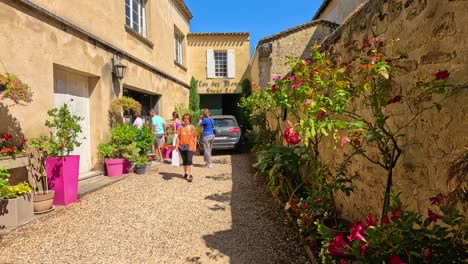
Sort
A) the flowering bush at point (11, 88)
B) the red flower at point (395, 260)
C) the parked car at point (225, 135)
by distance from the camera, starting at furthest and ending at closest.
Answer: the parked car at point (225, 135) → the flowering bush at point (11, 88) → the red flower at point (395, 260)

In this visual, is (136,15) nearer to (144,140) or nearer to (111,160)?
(144,140)

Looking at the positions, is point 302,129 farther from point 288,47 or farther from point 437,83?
point 288,47

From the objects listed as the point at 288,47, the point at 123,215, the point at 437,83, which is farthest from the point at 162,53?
the point at 437,83

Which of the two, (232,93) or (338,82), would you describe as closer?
(338,82)

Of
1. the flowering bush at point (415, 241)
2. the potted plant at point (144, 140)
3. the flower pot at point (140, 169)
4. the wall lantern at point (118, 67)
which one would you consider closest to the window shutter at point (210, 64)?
the wall lantern at point (118, 67)

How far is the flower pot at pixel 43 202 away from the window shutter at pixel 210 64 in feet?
42.6

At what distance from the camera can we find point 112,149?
6.54 meters

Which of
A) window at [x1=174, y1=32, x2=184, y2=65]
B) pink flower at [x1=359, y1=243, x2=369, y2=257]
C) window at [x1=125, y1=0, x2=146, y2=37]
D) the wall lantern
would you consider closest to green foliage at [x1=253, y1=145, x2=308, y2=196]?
pink flower at [x1=359, y1=243, x2=369, y2=257]

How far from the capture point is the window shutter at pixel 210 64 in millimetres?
16141

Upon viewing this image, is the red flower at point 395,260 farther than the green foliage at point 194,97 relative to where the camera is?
No

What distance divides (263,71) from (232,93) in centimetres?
535

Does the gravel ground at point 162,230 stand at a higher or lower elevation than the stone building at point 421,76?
lower

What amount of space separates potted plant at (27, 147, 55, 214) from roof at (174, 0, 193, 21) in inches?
419

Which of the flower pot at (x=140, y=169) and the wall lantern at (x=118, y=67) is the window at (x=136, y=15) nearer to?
the wall lantern at (x=118, y=67)
